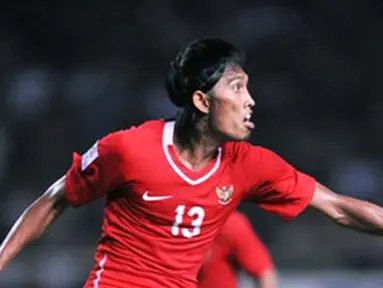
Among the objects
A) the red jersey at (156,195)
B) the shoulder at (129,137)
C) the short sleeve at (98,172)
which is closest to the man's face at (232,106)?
the red jersey at (156,195)

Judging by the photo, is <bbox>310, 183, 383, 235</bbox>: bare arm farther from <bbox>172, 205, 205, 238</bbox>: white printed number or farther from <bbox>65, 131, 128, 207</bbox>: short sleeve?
<bbox>65, 131, 128, 207</bbox>: short sleeve

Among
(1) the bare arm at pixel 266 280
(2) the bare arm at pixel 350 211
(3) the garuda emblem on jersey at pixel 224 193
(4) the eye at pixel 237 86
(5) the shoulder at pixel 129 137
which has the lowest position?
(1) the bare arm at pixel 266 280

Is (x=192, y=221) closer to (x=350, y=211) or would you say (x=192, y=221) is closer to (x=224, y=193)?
(x=224, y=193)

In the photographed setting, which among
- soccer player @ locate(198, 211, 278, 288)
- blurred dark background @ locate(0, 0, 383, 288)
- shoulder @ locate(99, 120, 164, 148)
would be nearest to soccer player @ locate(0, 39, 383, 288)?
shoulder @ locate(99, 120, 164, 148)

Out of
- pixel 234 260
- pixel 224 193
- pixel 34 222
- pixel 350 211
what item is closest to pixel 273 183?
pixel 224 193

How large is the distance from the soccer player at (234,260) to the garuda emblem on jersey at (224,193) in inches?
74.5

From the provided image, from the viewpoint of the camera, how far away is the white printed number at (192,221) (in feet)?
13.9

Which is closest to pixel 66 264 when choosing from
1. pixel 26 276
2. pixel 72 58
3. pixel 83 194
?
pixel 26 276

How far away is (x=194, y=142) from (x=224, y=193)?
0.70 feet

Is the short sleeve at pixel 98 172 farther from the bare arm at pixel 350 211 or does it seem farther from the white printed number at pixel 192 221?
the bare arm at pixel 350 211

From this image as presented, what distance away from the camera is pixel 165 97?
9703mm

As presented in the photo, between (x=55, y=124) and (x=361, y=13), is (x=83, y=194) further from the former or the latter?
(x=361, y=13)

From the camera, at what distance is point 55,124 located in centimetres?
966

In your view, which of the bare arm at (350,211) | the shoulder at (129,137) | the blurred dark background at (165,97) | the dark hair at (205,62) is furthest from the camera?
the blurred dark background at (165,97)
